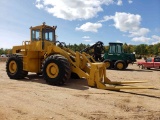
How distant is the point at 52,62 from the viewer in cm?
1133

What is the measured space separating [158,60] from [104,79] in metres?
15.8

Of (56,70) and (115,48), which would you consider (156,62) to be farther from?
(56,70)

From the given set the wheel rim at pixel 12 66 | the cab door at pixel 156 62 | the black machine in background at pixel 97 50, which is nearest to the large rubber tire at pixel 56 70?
the wheel rim at pixel 12 66

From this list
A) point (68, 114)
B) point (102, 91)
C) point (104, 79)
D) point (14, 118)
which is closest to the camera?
point (14, 118)

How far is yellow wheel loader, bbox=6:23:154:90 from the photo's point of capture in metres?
10.9

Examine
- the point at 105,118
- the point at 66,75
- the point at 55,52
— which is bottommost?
the point at 105,118

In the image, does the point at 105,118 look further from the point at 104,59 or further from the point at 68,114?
the point at 104,59

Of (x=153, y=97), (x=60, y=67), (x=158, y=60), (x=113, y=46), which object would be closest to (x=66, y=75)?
(x=60, y=67)

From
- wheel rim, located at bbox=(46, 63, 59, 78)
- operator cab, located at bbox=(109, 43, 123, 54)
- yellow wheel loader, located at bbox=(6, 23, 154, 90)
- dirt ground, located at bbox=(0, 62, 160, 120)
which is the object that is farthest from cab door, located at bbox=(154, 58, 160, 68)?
wheel rim, located at bbox=(46, 63, 59, 78)

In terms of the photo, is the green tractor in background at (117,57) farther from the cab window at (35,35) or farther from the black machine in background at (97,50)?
the cab window at (35,35)

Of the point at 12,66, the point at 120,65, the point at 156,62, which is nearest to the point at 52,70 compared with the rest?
the point at 12,66

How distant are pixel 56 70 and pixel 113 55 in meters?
14.5

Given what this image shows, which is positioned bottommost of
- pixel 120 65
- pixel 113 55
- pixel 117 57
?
pixel 120 65

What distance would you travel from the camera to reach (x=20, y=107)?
6996 millimetres
